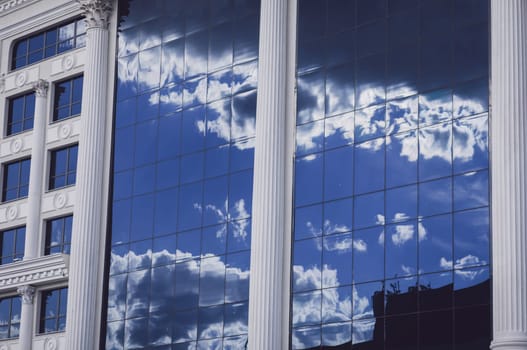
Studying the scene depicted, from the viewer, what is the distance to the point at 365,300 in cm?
3553

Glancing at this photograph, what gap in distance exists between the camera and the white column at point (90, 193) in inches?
1726

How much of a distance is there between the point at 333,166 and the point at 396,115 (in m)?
2.63

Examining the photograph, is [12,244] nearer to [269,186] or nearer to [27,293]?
[27,293]

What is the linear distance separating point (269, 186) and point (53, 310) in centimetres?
1198

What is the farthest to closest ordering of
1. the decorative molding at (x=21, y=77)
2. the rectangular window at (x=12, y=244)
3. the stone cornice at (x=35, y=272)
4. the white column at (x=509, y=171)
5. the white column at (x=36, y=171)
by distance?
the decorative molding at (x=21, y=77)
the rectangular window at (x=12, y=244)
the white column at (x=36, y=171)
the stone cornice at (x=35, y=272)
the white column at (x=509, y=171)

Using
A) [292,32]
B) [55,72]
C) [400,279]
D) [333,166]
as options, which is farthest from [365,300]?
[55,72]

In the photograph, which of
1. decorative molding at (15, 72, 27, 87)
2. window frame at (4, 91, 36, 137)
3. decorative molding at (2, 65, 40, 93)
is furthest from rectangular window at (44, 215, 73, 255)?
decorative molding at (15, 72, 27, 87)

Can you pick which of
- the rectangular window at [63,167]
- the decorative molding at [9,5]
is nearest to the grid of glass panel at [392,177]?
the rectangular window at [63,167]

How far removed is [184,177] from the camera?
138ft

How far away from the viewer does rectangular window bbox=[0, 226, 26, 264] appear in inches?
1905

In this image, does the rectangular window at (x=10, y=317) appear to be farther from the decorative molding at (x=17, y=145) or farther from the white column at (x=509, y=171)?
the white column at (x=509, y=171)

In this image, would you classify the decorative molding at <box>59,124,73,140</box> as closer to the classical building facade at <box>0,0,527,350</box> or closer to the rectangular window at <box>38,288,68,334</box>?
the classical building facade at <box>0,0,527,350</box>

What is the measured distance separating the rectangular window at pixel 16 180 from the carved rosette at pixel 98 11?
21.1 feet

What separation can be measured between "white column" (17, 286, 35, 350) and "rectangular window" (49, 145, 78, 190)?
409cm
